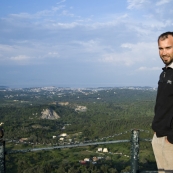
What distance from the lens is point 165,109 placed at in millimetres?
2293

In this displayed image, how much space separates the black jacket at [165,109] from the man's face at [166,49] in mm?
94

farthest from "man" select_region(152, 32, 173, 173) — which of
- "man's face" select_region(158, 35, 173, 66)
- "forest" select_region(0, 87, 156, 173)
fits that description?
"forest" select_region(0, 87, 156, 173)

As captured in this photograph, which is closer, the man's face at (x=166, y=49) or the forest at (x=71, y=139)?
the man's face at (x=166, y=49)

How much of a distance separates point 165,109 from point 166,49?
56 centimetres

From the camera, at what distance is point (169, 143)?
233cm

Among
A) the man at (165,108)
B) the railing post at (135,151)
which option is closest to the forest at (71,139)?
the railing post at (135,151)

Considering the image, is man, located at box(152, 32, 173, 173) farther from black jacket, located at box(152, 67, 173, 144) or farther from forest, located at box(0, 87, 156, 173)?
forest, located at box(0, 87, 156, 173)

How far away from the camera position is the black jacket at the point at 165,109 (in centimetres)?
226

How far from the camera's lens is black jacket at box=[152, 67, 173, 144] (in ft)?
7.41

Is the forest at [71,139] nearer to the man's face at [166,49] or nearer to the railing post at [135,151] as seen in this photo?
the railing post at [135,151]

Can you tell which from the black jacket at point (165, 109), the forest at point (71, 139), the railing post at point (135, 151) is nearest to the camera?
the black jacket at point (165, 109)

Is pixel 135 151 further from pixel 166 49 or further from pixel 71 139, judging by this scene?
pixel 71 139

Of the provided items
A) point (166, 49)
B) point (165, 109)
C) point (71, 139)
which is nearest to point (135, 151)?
point (165, 109)

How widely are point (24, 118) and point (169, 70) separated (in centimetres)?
5197
